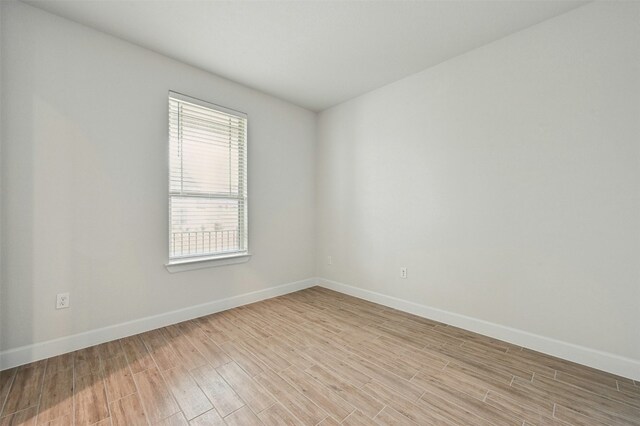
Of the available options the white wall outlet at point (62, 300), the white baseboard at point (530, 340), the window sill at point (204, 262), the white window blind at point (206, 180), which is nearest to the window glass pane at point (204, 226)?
the white window blind at point (206, 180)

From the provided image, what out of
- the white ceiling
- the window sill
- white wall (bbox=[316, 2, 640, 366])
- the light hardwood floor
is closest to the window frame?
the window sill

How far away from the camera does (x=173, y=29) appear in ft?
7.57

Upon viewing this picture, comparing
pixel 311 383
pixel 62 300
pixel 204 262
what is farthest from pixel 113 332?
pixel 311 383

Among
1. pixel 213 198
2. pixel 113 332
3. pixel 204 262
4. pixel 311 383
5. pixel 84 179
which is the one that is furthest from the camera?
pixel 213 198

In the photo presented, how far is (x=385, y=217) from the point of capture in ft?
11.0

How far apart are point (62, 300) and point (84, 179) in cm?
100

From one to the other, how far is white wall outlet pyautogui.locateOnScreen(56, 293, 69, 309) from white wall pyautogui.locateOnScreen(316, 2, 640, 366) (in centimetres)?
303

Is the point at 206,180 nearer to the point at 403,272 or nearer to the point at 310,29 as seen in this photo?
the point at 310,29

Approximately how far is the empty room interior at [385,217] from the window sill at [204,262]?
0.02 metres

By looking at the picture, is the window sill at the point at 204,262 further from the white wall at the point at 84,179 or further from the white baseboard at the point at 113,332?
the white baseboard at the point at 113,332

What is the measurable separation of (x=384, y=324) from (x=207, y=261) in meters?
2.03

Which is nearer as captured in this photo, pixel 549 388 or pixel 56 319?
pixel 549 388

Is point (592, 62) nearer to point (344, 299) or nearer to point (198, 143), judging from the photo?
point (344, 299)

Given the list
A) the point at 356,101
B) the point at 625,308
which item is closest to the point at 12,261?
the point at 356,101
